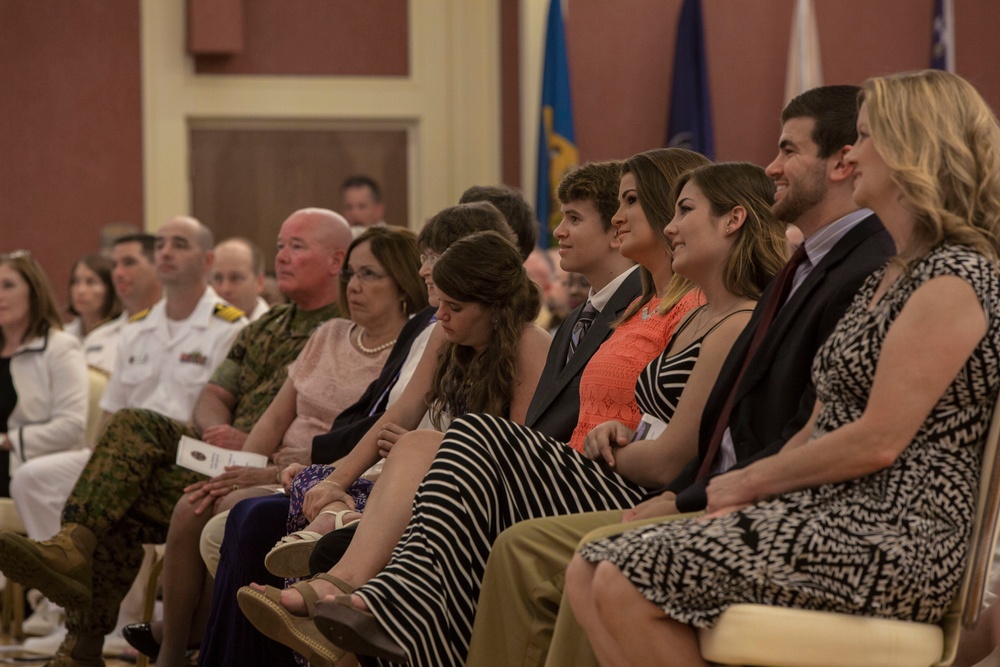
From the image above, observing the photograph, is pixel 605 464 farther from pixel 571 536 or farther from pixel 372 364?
pixel 372 364

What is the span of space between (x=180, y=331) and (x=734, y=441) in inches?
115

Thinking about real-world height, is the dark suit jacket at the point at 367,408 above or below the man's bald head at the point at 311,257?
below

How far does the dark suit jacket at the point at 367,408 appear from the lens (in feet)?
11.6

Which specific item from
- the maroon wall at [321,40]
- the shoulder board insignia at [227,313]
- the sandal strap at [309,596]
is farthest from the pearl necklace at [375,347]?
the maroon wall at [321,40]

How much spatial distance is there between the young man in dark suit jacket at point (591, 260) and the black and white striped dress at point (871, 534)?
105 centimetres

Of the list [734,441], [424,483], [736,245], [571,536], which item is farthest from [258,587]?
[736,245]

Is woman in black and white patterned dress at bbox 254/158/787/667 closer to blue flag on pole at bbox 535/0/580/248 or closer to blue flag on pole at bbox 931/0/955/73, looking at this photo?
blue flag on pole at bbox 535/0/580/248

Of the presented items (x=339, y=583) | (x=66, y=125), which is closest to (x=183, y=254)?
(x=339, y=583)

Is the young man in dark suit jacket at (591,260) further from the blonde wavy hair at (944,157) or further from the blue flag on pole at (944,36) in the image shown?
the blue flag on pole at (944,36)

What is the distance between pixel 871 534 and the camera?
6.56 feet

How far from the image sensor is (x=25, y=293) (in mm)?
5258

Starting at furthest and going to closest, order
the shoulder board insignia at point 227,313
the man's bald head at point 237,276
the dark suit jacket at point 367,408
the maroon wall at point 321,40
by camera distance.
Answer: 1. the maroon wall at point 321,40
2. the man's bald head at point 237,276
3. the shoulder board insignia at point 227,313
4. the dark suit jacket at point 367,408

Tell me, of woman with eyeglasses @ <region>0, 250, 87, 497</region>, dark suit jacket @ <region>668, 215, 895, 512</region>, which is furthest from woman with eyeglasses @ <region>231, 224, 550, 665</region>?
woman with eyeglasses @ <region>0, 250, 87, 497</region>

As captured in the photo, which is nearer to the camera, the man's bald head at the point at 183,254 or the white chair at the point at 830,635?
the white chair at the point at 830,635
